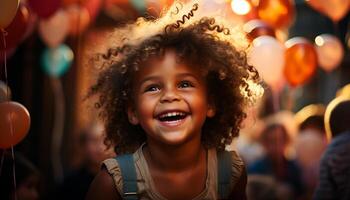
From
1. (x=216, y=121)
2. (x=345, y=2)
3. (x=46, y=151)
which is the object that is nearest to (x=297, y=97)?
(x=46, y=151)

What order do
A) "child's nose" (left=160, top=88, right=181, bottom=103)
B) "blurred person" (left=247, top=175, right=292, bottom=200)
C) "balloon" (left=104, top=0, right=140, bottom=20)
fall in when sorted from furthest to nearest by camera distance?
1. "balloon" (left=104, top=0, right=140, bottom=20)
2. "blurred person" (left=247, top=175, right=292, bottom=200)
3. "child's nose" (left=160, top=88, right=181, bottom=103)

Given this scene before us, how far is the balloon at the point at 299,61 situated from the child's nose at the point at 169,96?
2796 millimetres

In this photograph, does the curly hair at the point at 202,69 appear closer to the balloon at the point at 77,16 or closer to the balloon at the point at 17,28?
the balloon at the point at 17,28

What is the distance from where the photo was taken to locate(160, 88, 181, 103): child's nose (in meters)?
2.70

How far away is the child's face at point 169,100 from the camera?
2.71 m

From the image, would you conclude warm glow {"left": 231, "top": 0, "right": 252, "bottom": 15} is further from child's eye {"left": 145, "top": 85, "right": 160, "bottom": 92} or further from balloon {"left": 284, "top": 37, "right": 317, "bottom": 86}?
child's eye {"left": 145, "top": 85, "right": 160, "bottom": 92}

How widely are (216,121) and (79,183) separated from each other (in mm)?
2368

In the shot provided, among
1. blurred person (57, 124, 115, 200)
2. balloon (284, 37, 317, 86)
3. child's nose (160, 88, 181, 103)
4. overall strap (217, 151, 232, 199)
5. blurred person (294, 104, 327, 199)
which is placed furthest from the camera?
blurred person (294, 104, 327, 199)

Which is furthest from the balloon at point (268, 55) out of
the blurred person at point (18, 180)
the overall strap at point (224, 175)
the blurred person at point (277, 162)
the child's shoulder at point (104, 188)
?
the child's shoulder at point (104, 188)

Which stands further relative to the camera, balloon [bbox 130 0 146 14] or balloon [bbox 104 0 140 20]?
balloon [bbox 104 0 140 20]

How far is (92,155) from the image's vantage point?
205 inches

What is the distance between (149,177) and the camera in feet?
9.02

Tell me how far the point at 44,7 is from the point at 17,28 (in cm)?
107

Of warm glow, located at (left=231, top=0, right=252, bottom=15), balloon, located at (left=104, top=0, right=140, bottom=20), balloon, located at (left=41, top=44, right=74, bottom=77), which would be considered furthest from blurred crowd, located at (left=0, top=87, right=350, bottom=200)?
balloon, located at (left=104, top=0, right=140, bottom=20)
